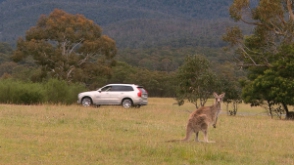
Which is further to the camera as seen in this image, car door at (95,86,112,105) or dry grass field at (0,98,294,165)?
car door at (95,86,112,105)

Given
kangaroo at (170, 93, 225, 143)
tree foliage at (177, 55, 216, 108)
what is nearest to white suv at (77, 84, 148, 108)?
tree foliage at (177, 55, 216, 108)

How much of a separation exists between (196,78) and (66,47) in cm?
1898

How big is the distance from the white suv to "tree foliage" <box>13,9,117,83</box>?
14550 millimetres

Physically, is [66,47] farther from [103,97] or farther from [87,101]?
[103,97]

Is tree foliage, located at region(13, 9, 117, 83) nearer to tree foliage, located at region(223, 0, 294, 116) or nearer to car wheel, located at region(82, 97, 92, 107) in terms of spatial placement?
car wheel, located at region(82, 97, 92, 107)

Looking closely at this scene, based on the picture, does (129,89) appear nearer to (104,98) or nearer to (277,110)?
(104,98)

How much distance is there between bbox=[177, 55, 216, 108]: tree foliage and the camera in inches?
1459

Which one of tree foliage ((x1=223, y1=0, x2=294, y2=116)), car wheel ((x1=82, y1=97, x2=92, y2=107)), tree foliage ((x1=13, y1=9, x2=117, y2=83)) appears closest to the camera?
tree foliage ((x1=223, y1=0, x2=294, y2=116))

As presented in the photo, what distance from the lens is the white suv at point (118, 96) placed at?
33219 mm

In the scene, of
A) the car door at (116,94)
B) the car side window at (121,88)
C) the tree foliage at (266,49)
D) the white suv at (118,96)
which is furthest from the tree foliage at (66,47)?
the tree foliage at (266,49)

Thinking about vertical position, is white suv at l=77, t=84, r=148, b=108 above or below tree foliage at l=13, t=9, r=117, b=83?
below

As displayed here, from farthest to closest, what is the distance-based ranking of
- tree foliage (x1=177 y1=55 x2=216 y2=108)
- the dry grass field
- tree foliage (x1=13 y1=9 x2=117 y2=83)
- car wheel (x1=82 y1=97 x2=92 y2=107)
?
tree foliage (x1=13 y1=9 x2=117 y2=83) < tree foliage (x1=177 y1=55 x2=216 y2=108) < car wheel (x1=82 y1=97 x2=92 y2=107) < the dry grass field

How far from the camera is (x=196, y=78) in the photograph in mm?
37594

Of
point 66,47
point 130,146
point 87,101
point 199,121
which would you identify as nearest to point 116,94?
point 87,101
